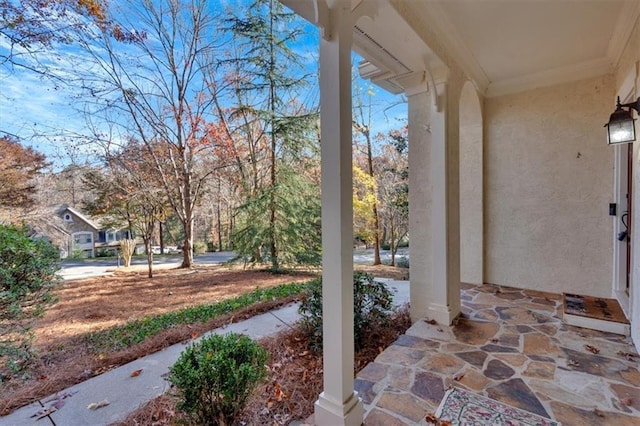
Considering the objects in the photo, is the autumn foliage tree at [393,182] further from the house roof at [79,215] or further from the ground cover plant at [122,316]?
the house roof at [79,215]

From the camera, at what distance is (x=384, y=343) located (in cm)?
270

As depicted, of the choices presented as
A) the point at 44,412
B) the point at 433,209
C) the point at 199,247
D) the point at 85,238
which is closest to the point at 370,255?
the point at 199,247

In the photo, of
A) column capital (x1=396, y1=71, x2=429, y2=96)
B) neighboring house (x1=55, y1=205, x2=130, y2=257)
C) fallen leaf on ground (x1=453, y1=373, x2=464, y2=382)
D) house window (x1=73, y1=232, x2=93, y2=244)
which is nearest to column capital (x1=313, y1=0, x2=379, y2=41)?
column capital (x1=396, y1=71, x2=429, y2=96)

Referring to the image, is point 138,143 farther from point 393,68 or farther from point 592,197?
point 592,197

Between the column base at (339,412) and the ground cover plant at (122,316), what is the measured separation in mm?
2168

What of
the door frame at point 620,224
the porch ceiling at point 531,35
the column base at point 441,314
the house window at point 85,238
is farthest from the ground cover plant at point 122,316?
the house window at point 85,238

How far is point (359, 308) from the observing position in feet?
8.82

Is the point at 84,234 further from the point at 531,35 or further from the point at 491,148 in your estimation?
the point at 531,35

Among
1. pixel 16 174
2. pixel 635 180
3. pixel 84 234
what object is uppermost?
Result: pixel 16 174

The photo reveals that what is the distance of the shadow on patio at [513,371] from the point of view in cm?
163

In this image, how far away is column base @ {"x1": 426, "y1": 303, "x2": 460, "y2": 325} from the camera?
2.73 meters

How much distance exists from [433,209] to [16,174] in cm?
703

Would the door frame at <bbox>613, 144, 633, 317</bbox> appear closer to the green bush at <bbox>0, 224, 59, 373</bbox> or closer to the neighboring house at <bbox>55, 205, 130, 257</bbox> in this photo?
the green bush at <bbox>0, 224, 59, 373</bbox>

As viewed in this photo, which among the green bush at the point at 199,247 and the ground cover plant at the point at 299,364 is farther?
the green bush at the point at 199,247
